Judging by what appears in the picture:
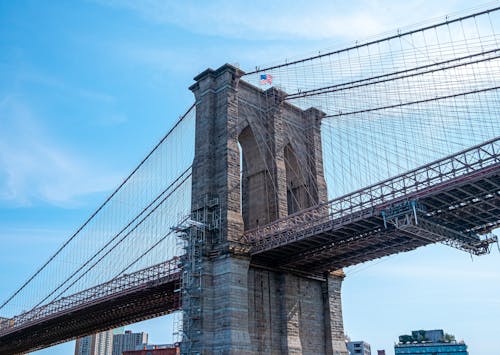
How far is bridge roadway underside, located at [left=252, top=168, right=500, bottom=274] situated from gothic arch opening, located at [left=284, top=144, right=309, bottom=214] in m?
6.62

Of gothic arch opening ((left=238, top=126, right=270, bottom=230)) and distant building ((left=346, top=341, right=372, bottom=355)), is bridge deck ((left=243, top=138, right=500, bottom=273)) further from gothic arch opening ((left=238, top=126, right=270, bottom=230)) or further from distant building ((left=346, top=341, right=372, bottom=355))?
distant building ((left=346, top=341, right=372, bottom=355))

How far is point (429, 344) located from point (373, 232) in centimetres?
8896

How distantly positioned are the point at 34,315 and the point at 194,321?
39.0 metres

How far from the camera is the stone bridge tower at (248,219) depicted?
35.4 m

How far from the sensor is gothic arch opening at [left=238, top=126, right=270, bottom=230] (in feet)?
141

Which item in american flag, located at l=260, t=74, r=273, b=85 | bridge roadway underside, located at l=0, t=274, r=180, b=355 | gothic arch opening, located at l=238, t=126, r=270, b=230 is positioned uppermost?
american flag, located at l=260, t=74, r=273, b=85

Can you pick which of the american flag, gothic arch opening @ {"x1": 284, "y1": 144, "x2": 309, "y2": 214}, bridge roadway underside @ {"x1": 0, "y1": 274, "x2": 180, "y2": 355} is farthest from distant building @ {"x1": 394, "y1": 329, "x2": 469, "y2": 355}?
the american flag

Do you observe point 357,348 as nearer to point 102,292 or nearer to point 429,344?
point 429,344

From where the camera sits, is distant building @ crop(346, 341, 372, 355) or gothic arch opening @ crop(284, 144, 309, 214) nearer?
gothic arch opening @ crop(284, 144, 309, 214)

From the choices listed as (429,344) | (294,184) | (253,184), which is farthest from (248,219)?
(429,344)

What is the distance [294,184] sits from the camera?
156ft

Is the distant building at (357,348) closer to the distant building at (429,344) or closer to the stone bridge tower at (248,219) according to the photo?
the distant building at (429,344)

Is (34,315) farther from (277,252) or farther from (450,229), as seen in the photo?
(450,229)

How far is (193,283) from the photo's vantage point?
3625cm
